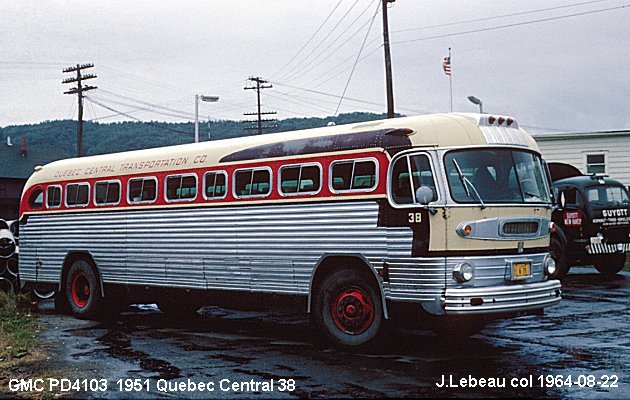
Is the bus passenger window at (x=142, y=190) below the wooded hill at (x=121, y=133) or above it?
below

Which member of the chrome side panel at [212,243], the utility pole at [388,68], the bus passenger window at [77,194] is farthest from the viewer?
the utility pole at [388,68]

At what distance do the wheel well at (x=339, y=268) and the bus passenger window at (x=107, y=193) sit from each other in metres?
4.92

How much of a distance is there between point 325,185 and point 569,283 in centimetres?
993

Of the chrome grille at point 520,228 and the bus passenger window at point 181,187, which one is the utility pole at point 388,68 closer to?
the bus passenger window at point 181,187

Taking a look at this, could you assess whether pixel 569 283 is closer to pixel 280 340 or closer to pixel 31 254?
pixel 280 340

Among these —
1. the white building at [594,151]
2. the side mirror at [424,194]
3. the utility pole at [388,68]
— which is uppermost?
the utility pole at [388,68]

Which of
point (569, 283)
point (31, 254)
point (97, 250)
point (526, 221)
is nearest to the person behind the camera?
point (526, 221)

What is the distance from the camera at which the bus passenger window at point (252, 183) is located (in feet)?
39.4

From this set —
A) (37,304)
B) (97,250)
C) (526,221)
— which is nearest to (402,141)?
(526,221)

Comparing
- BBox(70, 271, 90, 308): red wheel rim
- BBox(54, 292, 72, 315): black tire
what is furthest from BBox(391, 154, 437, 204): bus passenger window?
BBox(54, 292, 72, 315): black tire

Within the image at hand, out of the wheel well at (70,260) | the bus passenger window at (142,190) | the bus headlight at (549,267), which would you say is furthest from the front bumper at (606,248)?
the wheel well at (70,260)

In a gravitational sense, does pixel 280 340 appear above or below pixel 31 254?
below

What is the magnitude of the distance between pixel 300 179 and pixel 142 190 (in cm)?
382

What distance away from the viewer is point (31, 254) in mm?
16625
